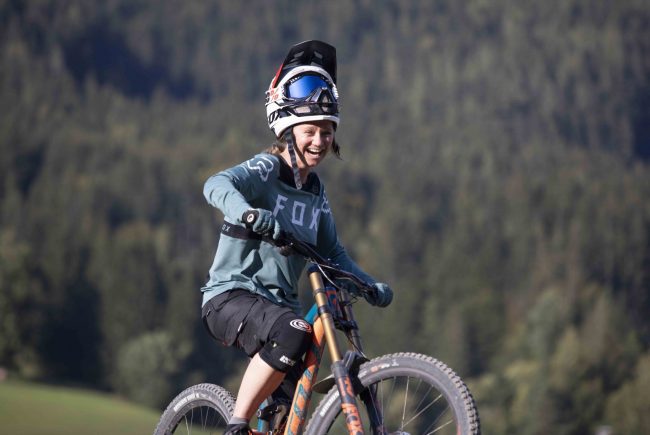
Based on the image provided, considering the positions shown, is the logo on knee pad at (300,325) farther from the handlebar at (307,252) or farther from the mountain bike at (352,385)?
the handlebar at (307,252)

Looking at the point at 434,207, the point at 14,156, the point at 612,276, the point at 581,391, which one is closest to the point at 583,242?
the point at 612,276

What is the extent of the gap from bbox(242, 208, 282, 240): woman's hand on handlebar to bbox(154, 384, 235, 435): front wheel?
4.84 feet

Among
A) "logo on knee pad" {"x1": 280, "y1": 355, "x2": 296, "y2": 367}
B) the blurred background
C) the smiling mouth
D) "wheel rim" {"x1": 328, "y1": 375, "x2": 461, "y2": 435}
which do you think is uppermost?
the blurred background

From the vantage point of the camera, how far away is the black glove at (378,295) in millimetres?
5738

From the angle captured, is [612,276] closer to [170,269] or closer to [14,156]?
[170,269]

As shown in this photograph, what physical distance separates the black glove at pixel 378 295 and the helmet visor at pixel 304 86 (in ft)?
3.61

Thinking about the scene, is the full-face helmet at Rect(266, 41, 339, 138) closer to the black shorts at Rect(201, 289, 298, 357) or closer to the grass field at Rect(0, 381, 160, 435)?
the black shorts at Rect(201, 289, 298, 357)

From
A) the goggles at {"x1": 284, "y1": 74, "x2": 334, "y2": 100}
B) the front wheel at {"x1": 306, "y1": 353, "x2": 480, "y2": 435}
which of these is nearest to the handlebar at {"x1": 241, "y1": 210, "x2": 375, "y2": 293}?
the front wheel at {"x1": 306, "y1": 353, "x2": 480, "y2": 435}

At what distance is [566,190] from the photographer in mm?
148875

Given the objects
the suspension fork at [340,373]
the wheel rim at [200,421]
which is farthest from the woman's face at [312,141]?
the wheel rim at [200,421]

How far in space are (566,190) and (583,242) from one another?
75.6 feet

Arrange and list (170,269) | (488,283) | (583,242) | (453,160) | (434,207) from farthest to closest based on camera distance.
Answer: (453,160)
(434,207)
(583,242)
(488,283)
(170,269)

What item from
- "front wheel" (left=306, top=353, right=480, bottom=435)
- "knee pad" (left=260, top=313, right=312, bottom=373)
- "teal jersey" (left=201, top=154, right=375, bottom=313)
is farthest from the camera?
"teal jersey" (left=201, top=154, right=375, bottom=313)

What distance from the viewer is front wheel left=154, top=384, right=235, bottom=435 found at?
6297mm
